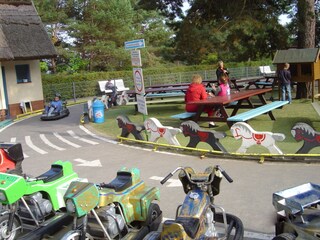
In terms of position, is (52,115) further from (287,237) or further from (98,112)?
(287,237)

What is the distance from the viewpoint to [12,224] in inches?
195

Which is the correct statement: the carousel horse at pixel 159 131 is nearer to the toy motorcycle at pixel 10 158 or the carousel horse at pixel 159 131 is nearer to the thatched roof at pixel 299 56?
the toy motorcycle at pixel 10 158

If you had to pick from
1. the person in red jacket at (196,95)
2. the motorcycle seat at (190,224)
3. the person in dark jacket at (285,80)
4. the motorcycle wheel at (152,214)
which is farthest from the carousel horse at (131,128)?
the person in dark jacket at (285,80)

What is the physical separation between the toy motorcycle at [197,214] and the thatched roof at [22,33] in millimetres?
16308

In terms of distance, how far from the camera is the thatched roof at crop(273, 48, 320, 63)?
17.2 meters

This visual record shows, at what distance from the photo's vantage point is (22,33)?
2109cm

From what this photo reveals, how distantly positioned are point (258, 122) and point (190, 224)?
31.7 ft

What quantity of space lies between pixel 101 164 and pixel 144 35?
131ft

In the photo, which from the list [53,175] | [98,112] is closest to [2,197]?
[53,175]

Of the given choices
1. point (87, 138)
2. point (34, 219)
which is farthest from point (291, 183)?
point (87, 138)

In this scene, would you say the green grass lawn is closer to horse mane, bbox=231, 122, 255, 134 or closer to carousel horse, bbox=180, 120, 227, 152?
carousel horse, bbox=180, 120, 227, 152

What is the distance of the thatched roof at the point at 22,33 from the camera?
19984mm

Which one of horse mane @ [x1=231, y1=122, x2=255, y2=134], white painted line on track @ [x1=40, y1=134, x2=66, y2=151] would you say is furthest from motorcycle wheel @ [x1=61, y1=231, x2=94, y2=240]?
white painted line on track @ [x1=40, y1=134, x2=66, y2=151]

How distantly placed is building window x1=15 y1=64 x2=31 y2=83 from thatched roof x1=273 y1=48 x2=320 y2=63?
12.4m
